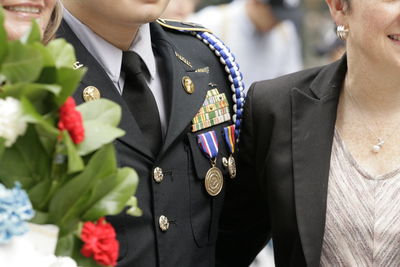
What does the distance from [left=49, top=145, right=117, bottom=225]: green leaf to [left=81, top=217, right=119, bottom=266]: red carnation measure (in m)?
0.06

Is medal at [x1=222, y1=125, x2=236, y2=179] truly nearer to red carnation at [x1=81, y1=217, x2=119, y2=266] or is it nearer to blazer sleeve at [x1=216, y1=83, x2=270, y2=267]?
blazer sleeve at [x1=216, y1=83, x2=270, y2=267]

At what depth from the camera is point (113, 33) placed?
290cm

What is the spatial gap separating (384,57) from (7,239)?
159 centimetres

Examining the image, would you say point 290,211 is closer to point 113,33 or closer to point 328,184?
point 328,184

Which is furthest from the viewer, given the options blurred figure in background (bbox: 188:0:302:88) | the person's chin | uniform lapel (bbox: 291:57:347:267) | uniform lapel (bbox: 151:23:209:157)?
blurred figure in background (bbox: 188:0:302:88)

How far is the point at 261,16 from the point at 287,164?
2.89 metres

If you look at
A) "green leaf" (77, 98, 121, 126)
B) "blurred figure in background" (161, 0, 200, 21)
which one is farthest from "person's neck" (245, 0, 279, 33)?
"green leaf" (77, 98, 121, 126)

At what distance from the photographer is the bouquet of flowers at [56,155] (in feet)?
6.51

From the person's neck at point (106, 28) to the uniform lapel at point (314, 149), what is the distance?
2.43 ft

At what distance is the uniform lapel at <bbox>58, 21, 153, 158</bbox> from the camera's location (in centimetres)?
283

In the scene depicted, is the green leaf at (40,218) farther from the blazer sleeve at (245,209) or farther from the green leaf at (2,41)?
the blazer sleeve at (245,209)

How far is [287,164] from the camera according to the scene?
126 inches

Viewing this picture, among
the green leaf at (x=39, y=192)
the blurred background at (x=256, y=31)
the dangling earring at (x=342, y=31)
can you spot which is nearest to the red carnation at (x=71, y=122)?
the green leaf at (x=39, y=192)

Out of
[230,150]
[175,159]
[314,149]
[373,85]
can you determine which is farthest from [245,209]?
[373,85]
